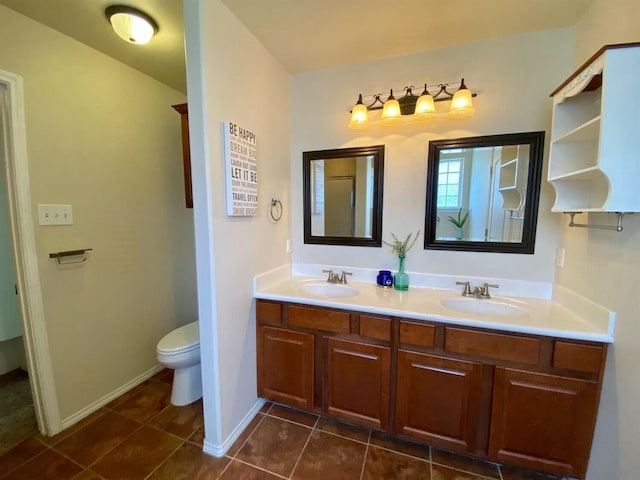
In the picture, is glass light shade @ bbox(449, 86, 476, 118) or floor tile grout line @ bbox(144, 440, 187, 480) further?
glass light shade @ bbox(449, 86, 476, 118)

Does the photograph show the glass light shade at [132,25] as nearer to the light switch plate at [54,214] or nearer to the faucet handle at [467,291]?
the light switch plate at [54,214]

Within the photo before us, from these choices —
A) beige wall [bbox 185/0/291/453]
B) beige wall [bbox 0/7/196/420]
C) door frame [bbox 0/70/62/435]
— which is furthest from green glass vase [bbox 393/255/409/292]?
door frame [bbox 0/70/62/435]

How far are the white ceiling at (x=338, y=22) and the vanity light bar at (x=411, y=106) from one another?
286mm

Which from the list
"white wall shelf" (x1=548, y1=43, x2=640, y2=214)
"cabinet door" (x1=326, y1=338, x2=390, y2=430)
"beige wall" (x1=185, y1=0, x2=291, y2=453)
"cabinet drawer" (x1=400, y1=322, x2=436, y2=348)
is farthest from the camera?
"cabinet door" (x1=326, y1=338, x2=390, y2=430)

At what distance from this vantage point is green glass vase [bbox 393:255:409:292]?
1835mm

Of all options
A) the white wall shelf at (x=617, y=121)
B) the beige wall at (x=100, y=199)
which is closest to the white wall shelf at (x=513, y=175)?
the white wall shelf at (x=617, y=121)

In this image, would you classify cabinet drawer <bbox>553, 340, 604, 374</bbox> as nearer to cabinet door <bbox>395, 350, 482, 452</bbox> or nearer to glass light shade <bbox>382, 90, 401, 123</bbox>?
cabinet door <bbox>395, 350, 482, 452</bbox>

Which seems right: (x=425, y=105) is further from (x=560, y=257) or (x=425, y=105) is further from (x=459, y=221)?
(x=560, y=257)

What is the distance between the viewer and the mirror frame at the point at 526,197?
5.30 feet

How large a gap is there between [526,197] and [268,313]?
1.80 metres

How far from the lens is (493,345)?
52.0 inches

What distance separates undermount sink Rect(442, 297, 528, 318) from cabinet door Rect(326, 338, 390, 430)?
21.7 inches

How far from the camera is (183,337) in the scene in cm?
195

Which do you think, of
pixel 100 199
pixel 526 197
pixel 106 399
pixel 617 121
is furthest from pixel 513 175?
pixel 106 399
